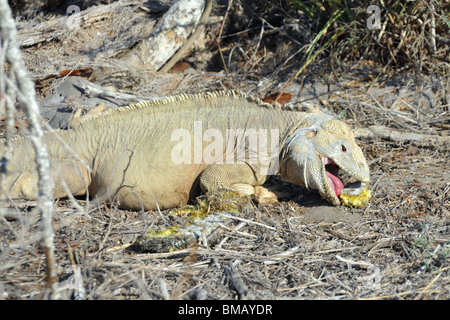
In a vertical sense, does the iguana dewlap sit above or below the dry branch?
above

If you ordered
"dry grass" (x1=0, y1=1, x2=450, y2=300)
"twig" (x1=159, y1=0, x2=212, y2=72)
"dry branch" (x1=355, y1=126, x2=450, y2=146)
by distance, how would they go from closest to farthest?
"dry grass" (x1=0, y1=1, x2=450, y2=300)
"dry branch" (x1=355, y1=126, x2=450, y2=146)
"twig" (x1=159, y1=0, x2=212, y2=72)

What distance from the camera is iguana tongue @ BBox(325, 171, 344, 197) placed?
4320 mm

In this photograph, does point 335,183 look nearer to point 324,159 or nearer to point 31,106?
point 324,159

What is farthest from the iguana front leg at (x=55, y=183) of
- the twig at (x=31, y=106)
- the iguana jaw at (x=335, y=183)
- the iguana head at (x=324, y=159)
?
the iguana jaw at (x=335, y=183)

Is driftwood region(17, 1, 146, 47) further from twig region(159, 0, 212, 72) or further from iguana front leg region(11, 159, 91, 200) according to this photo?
iguana front leg region(11, 159, 91, 200)

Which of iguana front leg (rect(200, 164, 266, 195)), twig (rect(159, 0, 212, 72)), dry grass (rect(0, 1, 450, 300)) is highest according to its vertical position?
twig (rect(159, 0, 212, 72))

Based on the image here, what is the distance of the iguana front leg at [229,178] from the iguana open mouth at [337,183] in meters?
0.65

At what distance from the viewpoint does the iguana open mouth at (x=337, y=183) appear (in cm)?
425

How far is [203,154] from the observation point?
14.6 ft

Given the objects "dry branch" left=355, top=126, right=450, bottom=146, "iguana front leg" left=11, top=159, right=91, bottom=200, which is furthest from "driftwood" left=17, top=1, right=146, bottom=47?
"dry branch" left=355, top=126, right=450, bottom=146

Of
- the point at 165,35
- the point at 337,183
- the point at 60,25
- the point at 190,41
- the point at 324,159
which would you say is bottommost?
the point at 337,183

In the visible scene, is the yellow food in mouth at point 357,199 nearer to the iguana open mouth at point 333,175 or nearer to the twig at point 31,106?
the iguana open mouth at point 333,175

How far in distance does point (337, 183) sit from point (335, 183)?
0.07 ft

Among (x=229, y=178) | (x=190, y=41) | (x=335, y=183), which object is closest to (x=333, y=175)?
(x=335, y=183)
